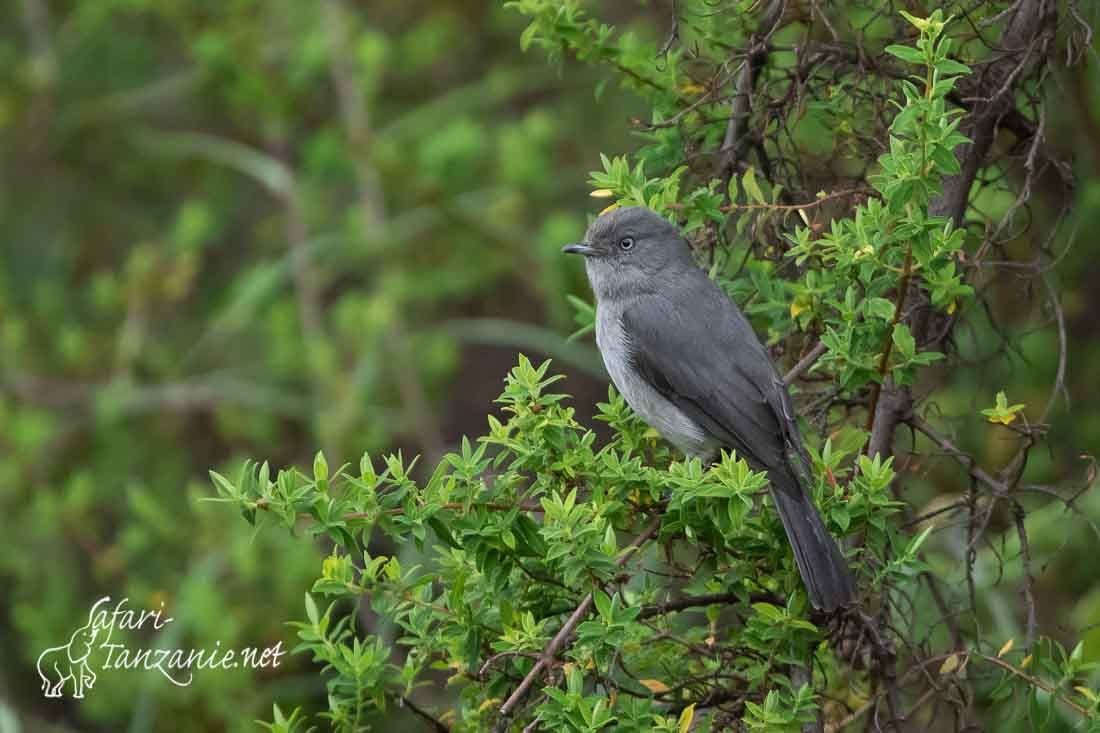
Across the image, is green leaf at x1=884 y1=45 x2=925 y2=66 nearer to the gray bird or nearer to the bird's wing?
the gray bird

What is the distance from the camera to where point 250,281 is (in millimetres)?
6676

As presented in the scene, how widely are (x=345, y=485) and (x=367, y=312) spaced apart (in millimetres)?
3560

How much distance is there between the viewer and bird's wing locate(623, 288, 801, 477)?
3787mm

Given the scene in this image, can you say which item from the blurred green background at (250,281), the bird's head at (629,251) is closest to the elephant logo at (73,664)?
the blurred green background at (250,281)

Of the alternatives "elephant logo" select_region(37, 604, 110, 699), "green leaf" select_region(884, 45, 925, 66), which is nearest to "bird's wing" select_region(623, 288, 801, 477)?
"green leaf" select_region(884, 45, 925, 66)

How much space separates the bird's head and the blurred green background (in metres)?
1.42

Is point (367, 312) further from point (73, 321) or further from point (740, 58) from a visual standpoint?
point (740, 58)

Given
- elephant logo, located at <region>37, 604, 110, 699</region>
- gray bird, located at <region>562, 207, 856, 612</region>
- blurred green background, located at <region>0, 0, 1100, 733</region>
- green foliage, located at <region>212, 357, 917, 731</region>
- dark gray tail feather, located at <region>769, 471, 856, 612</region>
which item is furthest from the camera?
blurred green background, located at <region>0, 0, 1100, 733</region>

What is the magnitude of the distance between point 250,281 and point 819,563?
440cm

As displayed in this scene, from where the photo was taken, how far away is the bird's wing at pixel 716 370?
3787 mm

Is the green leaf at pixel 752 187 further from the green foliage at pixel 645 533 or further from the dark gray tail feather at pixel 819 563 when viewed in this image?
the dark gray tail feather at pixel 819 563

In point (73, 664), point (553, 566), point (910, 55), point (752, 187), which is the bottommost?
point (73, 664)

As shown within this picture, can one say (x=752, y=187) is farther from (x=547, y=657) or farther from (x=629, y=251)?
(x=547, y=657)

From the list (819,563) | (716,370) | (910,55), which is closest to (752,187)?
(910,55)
